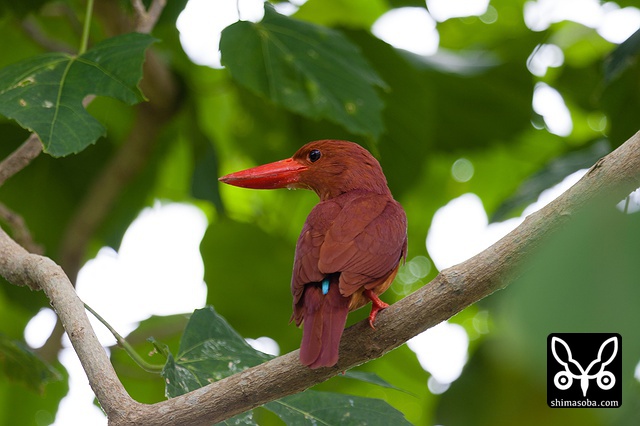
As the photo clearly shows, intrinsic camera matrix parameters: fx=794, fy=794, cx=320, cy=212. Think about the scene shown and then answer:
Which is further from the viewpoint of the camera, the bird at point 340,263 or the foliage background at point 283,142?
the foliage background at point 283,142

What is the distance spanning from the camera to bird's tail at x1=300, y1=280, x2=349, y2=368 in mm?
1429

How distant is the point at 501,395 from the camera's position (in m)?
1.10

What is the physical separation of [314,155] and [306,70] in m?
0.49

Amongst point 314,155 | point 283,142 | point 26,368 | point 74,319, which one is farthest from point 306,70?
point 74,319

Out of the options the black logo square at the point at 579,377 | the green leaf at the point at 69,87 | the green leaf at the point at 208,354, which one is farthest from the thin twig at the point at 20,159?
the black logo square at the point at 579,377

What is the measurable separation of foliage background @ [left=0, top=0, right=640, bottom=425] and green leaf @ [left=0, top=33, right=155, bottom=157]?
0.37 meters

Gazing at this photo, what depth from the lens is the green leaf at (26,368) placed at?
2225 millimetres

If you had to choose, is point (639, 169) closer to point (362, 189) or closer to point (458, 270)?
point (458, 270)

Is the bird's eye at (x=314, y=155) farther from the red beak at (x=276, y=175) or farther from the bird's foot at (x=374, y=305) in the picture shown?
the bird's foot at (x=374, y=305)

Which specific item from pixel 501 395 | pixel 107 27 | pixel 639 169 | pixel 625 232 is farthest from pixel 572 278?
pixel 107 27

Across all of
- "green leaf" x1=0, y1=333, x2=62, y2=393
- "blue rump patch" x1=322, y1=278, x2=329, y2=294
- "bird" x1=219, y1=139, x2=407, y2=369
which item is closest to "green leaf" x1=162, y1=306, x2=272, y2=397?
"bird" x1=219, y1=139, x2=407, y2=369

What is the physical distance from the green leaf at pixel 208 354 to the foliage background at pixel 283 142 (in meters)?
0.65

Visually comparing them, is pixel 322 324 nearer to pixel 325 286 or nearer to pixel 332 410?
pixel 325 286

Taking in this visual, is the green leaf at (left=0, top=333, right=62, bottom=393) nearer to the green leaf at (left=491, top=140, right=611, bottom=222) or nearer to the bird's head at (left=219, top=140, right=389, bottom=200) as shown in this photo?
the bird's head at (left=219, top=140, right=389, bottom=200)
